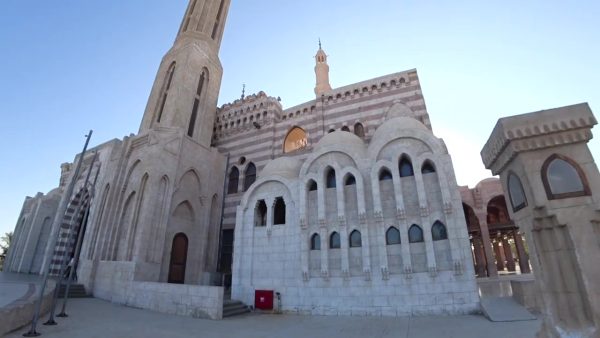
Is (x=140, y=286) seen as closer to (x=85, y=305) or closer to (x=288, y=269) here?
(x=85, y=305)

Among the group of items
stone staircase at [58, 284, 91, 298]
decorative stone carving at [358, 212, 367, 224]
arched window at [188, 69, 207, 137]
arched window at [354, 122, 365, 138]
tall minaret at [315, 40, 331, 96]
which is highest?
tall minaret at [315, 40, 331, 96]

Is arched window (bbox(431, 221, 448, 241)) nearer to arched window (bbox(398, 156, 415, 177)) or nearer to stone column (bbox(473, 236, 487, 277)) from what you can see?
arched window (bbox(398, 156, 415, 177))

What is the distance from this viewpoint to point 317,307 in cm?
1340

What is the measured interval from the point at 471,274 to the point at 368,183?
606cm

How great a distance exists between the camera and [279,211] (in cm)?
1697

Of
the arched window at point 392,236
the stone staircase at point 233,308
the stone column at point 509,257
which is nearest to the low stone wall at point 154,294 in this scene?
the stone staircase at point 233,308

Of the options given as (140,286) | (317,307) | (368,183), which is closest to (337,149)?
(368,183)

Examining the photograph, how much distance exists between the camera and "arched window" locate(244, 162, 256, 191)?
74.6 ft

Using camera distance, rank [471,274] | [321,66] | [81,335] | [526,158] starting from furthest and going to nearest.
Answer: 1. [321,66]
2. [471,274]
3. [81,335]
4. [526,158]

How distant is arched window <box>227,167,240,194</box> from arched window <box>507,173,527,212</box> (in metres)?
20.2

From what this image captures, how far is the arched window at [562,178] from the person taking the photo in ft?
14.1

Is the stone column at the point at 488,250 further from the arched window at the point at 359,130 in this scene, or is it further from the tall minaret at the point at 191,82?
the tall minaret at the point at 191,82

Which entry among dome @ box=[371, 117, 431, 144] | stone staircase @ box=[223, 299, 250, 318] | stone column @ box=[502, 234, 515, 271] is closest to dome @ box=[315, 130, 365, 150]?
dome @ box=[371, 117, 431, 144]

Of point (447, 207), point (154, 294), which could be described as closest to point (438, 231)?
point (447, 207)
